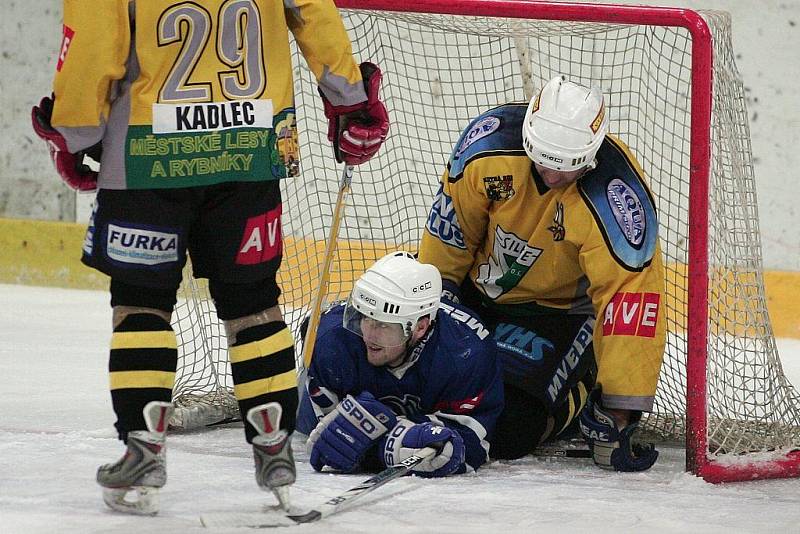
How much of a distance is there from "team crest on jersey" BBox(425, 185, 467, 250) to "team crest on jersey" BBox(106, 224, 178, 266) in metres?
1.14

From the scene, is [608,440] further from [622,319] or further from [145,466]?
[145,466]

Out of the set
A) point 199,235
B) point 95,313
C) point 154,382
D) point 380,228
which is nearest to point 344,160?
point 199,235

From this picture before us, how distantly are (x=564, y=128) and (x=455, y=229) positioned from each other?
0.47 m

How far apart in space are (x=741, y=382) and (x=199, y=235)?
56.1 inches

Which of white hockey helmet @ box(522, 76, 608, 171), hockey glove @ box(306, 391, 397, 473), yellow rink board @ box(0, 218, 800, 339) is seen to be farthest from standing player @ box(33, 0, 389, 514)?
yellow rink board @ box(0, 218, 800, 339)

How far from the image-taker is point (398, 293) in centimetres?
266

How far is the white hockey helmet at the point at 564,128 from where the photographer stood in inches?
110

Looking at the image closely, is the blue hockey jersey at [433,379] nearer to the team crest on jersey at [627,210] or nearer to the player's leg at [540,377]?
the player's leg at [540,377]

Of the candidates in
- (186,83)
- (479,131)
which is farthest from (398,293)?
(186,83)

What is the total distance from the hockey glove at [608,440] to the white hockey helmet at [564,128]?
1.68ft

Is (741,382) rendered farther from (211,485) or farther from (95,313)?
(95,313)

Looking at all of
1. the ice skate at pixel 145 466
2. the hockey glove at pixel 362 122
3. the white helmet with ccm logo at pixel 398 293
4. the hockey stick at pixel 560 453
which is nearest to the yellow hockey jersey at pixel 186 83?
the hockey glove at pixel 362 122

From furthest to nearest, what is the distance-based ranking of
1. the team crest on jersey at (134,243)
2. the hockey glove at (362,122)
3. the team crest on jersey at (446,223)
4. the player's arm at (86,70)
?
the team crest on jersey at (446,223) < the hockey glove at (362,122) < the team crest on jersey at (134,243) < the player's arm at (86,70)

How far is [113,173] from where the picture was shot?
2133mm
